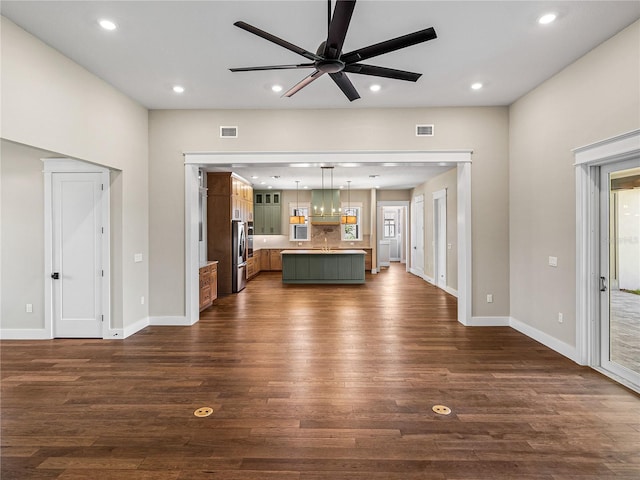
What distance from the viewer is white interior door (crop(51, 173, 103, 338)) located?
442 centimetres

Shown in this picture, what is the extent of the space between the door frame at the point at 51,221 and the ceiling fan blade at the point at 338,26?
361cm

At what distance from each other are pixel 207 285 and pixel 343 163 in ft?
11.8

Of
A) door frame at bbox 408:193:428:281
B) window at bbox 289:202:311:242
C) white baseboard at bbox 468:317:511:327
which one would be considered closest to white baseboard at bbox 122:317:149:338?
white baseboard at bbox 468:317:511:327

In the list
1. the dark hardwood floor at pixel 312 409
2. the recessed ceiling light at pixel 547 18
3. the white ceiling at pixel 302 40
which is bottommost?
the dark hardwood floor at pixel 312 409

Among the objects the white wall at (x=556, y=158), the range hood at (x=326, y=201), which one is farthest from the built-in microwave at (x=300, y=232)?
the white wall at (x=556, y=158)

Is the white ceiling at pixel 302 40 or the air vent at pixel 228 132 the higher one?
the white ceiling at pixel 302 40

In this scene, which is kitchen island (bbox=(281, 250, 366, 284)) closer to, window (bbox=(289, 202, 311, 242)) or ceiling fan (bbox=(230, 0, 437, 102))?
window (bbox=(289, 202, 311, 242))

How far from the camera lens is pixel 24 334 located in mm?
4387

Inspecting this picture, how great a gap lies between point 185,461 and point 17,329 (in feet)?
13.2

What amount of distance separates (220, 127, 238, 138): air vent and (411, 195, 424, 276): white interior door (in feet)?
22.2

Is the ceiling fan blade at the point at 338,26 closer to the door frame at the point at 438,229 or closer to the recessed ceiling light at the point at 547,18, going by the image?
the recessed ceiling light at the point at 547,18

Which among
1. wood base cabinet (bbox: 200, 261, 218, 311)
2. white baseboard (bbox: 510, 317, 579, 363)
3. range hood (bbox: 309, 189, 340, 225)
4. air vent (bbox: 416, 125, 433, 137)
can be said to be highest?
air vent (bbox: 416, 125, 433, 137)

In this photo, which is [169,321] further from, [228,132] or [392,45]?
[392,45]

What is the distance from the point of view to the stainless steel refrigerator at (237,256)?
7.54 m
